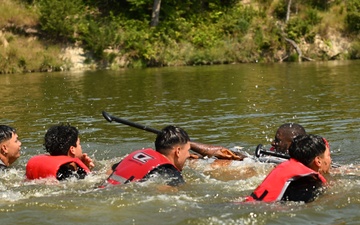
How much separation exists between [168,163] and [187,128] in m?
6.71

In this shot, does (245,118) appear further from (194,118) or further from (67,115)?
(67,115)

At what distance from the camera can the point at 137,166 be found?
291 inches

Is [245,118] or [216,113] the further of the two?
[216,113]

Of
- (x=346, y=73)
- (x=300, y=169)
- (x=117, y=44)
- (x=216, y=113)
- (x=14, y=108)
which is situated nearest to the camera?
(x=300, y=169)

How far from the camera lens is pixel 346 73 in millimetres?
26141

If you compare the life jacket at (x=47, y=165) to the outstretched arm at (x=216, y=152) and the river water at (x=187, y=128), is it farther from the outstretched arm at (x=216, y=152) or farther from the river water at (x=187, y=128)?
the outstretched arm at (x=216, y=152)

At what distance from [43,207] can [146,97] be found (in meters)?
12.8

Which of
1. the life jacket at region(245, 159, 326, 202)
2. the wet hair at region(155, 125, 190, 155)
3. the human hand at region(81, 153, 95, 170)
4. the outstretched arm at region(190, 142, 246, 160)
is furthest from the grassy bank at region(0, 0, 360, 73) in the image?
the life jacket at region(245, 159, 326, 202)

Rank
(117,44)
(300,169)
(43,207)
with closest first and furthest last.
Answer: (300,169)
(43,207)
(117,44)

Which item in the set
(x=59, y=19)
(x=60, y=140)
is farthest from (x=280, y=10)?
(x=60, y=140)

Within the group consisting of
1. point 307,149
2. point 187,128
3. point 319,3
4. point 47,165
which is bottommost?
point 187,128

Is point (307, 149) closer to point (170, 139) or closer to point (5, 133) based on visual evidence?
point (170, 139)

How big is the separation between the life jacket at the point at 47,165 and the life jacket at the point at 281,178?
93.3 inches

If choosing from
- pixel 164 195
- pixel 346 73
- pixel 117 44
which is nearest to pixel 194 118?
pixel 164 195
